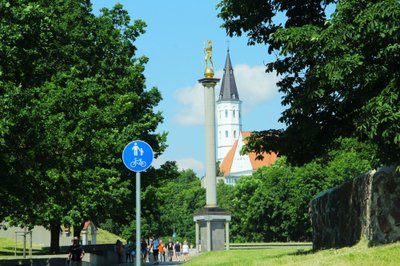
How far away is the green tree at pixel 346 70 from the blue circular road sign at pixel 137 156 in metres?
5.21

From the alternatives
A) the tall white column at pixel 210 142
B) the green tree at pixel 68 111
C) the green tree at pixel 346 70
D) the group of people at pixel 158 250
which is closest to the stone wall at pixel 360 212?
the green tree at pixel 346 70

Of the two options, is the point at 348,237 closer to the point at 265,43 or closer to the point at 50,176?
the point at 265,43

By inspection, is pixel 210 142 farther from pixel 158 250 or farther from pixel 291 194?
pixel 291 194

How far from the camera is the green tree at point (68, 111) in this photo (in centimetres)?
2208

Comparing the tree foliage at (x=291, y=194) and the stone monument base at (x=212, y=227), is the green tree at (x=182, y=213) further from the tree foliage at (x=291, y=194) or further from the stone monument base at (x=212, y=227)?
the stone monument base at (x=212, y=227)

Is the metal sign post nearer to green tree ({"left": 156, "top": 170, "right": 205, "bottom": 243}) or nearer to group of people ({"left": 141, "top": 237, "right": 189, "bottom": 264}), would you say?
group of people ({"left": 141, "top": 237, "right": 189, "bottom": 264})

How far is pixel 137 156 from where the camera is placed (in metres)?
13.4

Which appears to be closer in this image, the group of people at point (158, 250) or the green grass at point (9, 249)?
the group of people at point (158, 250)

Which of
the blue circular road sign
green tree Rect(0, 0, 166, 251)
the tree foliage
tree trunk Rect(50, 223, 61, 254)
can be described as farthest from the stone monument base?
the blue circular road sign

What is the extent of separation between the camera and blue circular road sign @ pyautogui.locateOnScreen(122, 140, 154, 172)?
43.8ft

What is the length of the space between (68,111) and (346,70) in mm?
14124

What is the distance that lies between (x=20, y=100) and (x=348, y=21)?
918cm

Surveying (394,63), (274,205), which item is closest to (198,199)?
(274,205)

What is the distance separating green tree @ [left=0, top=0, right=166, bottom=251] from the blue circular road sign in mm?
7925
